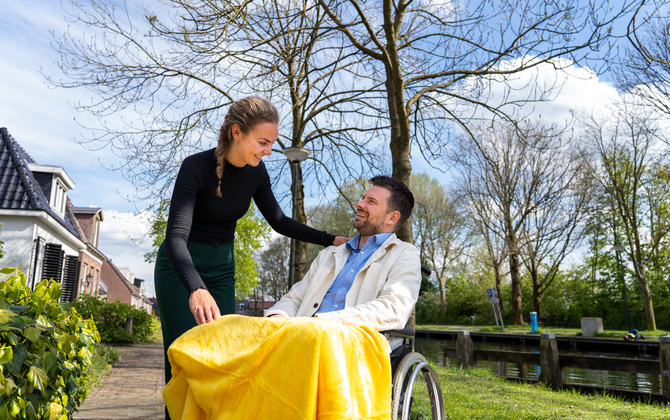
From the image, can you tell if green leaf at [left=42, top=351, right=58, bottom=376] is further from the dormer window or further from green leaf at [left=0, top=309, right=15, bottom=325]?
the dormer window

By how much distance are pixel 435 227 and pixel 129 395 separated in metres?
26.7

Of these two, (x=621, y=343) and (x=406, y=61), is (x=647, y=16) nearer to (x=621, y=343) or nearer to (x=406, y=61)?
(x=406, y=61)

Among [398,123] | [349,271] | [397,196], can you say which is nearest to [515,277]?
[398,123]

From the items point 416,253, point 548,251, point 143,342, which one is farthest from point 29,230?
point 548,251

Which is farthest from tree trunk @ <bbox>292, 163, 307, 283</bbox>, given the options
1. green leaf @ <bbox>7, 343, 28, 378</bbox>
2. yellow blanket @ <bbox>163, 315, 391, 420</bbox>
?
yellow blanket @ <bbox>163, 315, 391, 420</bbox>

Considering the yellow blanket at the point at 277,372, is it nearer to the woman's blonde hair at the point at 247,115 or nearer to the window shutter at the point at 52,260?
the woman's blonde hair at the point at 247,115

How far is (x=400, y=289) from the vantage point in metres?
2.18

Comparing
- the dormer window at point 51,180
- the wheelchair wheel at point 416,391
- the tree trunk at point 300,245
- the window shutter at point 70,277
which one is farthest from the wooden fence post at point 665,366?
the window shutter at point 70,277

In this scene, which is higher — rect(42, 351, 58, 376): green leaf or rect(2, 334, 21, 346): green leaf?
rect(2, 334, 21, 346): green leaf

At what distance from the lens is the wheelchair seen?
6.51 ft

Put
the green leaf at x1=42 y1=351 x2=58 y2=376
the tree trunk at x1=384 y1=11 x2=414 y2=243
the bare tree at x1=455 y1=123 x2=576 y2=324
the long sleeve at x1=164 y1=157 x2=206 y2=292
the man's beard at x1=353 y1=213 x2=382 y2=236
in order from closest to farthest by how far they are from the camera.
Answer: the long sleeve at x1=164 y1=157 x2=206 y2=292
the green leaf at x1=42 y1=351 x2=58 y2=376
the man's beard at x1=353 y1=213 x2=382 y2=236
the tree trunk at x1=384 y1=11 x2=414 y2=243
the bare tree at x1=455 y1=123 x2=576 y2=324

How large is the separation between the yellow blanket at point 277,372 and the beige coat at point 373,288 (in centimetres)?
36

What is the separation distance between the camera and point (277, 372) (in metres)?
1.46

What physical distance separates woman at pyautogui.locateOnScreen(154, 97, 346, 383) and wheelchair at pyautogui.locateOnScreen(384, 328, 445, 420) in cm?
90
